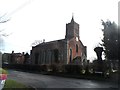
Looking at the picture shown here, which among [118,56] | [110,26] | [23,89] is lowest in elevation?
[23,89]

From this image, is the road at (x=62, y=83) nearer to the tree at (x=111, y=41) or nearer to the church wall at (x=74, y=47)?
the tree at (x=111, y=41)

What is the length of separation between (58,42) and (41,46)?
8932 millimetres

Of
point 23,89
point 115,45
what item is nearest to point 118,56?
point 115,45

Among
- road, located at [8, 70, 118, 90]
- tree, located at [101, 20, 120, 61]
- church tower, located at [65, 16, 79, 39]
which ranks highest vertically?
church tower, located at [65, 16, 79, 39]

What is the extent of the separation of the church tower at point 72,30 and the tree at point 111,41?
43888 millimetres

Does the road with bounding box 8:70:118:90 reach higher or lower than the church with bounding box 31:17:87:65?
lower

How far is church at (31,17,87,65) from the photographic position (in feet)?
229

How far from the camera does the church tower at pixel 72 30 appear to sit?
7750cm

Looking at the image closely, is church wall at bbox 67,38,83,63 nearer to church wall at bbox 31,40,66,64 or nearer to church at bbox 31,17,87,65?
church at bbox 31,17,87,65

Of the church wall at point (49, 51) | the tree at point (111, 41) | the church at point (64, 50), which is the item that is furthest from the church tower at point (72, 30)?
the tree at point (111, 41)

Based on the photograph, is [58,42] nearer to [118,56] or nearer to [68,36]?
[68,36]

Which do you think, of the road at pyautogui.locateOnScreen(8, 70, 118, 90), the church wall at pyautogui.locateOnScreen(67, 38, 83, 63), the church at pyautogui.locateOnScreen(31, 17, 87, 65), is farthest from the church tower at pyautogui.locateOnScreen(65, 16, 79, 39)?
the road at pyautogui.locateOnScreen(8, 70, 118, 90)

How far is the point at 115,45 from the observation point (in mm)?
29906

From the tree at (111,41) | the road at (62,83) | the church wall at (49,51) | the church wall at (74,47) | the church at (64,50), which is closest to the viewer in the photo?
the road at (62,83)
